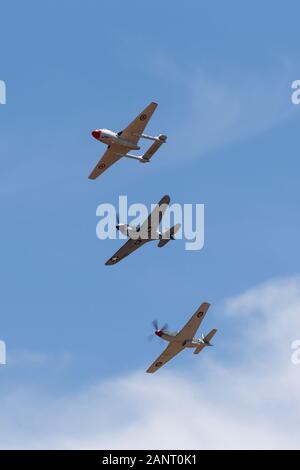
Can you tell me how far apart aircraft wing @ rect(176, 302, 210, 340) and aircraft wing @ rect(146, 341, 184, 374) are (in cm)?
276

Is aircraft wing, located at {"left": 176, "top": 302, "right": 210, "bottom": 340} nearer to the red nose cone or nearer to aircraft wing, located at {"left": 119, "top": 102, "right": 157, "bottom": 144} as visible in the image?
aircraft wing, located at {"left": 119, "top": 102, "right": 157, "bottom": 144}

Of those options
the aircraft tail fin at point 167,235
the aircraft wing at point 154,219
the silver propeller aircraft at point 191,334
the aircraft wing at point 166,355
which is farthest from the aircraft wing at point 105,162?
the aircraft wing at point 166,355

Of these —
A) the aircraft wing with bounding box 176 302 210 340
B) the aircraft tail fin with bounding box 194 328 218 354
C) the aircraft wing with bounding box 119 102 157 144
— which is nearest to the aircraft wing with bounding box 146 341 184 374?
the aircraft wing with bounding box 176 302 210 340

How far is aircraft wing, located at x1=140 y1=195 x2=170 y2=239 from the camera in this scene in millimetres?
145500

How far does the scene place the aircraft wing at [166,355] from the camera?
501ft

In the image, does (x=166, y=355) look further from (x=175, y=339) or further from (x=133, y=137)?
(x=133, y=137)

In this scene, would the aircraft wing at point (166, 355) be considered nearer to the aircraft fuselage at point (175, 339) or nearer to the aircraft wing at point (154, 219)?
the aircraft fuselage at point (175, 339)

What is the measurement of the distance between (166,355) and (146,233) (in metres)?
19.6

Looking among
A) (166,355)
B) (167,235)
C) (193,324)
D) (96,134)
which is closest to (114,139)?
(96,134)

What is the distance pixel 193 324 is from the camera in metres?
148

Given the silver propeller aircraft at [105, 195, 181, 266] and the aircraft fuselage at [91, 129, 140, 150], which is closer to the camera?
the aircraft fuselage at [91, 129, 140, 150]
